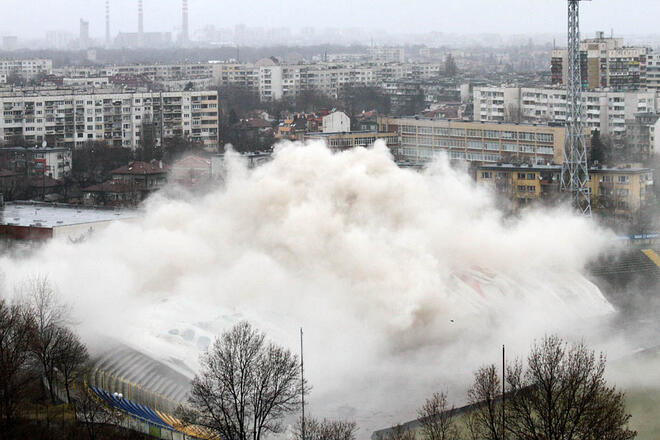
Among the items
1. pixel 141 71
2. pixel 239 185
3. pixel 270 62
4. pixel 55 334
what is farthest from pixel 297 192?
pixel 141 71

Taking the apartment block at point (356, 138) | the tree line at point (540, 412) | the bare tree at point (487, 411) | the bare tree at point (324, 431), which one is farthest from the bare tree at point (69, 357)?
the apartment block at point (356, 138)

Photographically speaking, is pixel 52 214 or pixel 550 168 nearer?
pixel 52 214

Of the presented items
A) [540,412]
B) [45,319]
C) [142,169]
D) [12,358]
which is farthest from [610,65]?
[540,412]

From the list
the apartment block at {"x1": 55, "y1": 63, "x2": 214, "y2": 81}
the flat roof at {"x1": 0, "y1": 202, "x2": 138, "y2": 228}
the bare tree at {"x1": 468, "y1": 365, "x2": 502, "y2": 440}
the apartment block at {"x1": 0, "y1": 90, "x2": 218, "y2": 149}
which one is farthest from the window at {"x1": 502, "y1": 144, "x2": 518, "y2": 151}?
the apartment block at {"x1": 55, "y1": 63, "x2": 214, "y2": 81}

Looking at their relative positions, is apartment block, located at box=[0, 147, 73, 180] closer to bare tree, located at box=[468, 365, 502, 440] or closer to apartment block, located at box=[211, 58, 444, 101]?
bare tree, located at box=[468, 365, 502, 440]

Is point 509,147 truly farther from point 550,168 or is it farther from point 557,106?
point 557,106

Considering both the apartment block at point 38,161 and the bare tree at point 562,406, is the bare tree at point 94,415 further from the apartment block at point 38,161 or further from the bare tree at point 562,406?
the apartment block at point 38,161

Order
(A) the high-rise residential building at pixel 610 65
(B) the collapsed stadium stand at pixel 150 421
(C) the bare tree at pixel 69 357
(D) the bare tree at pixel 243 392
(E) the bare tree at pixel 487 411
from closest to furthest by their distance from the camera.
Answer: (E) the bare tree at pixel 487 411
(D) the bare tree at pixel 243 392
(B) the collapsed stadium stand at pixel 150 421
(C) the bare tree at pixel 69 357
(A) the high-rise residential building at pixel 610 65
